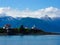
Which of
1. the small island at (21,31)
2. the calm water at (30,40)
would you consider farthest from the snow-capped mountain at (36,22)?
the calm water at (30,40)

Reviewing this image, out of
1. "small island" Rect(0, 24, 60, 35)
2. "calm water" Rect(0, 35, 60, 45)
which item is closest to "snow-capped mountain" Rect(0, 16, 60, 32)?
"small island" Rect(0, 24, 60, 35)

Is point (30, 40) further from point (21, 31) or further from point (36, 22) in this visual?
point (36, 22)

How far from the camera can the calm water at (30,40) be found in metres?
2.99

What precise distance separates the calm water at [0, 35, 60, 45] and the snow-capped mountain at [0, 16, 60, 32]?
160 millimetres

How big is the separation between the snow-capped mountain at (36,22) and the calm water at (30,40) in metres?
0.16

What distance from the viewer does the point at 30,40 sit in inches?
118

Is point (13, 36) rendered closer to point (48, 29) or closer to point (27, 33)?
point (27, 33)

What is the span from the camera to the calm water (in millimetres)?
2988

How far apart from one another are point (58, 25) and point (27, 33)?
0.58 metres

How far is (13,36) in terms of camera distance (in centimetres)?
301

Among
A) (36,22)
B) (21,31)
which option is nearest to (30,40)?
(21,31)

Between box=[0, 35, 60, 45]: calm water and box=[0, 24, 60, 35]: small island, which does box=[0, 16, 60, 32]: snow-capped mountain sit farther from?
box=[0, 35, 60, 45]: calm water

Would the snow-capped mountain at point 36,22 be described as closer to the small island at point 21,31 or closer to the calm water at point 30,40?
the small island at point 21,31

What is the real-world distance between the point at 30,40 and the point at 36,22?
340 millimetres
